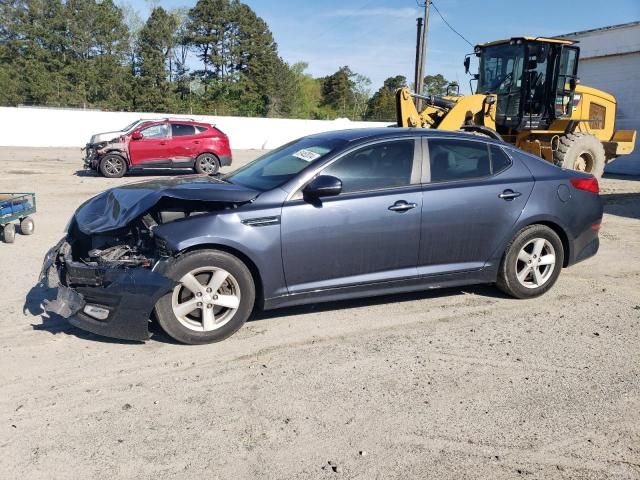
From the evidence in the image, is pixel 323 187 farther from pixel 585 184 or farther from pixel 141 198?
pixel 585 184

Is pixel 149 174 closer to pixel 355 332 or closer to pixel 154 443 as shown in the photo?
pixel 355 332

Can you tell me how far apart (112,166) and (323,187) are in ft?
41.3

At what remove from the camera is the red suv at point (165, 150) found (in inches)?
608

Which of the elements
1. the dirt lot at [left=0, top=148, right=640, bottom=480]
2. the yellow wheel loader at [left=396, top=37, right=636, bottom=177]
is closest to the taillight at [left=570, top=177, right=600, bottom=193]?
the dirt lot at [left=0, top=148, right=640, bottom=480]

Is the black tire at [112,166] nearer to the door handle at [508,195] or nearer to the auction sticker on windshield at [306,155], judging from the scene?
the auction sticker on windshield at [306,155]

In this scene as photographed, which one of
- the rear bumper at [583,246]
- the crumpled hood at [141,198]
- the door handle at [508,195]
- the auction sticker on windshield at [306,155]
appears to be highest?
the auction sticker on windshield at [306,155]

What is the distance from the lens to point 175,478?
272cm

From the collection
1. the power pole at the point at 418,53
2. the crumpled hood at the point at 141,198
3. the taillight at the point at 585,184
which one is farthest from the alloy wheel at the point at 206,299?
the power pole at the point at 418,53

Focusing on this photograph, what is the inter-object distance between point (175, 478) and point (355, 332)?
208 centimetres

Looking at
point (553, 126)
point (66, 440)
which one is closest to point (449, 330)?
point (66, 440)

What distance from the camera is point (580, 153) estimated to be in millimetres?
13609

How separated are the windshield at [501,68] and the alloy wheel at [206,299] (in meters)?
11.0

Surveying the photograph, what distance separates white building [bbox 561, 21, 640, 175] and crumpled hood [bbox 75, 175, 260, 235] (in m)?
19.4

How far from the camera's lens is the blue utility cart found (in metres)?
7.36
